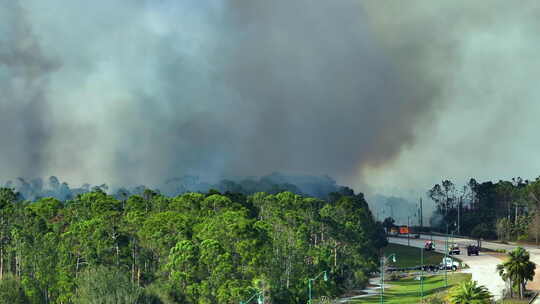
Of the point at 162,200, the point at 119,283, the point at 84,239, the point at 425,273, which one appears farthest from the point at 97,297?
the point at 425,273

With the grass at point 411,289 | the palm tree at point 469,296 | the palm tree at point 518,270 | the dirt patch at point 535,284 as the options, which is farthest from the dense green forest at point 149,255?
the dirt patch at point 535,284

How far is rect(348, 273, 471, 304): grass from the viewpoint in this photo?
138m

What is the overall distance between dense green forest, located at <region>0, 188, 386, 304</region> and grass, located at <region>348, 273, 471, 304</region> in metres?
13.5

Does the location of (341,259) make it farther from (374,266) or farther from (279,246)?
(279,246)

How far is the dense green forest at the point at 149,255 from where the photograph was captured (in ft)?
339

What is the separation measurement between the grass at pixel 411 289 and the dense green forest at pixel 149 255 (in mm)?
13463

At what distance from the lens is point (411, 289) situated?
15425 cm

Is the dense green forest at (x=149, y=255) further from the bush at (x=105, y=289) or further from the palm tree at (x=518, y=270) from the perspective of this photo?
the palm tree at (x=518, y=270)

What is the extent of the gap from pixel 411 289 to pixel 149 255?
6064 cm

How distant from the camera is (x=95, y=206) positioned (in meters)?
127

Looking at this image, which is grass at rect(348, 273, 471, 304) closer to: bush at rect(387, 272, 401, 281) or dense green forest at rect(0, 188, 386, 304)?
bush at rect(387, 272, 401, 281)

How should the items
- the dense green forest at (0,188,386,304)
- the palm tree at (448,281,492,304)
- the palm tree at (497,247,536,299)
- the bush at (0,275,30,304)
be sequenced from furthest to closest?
the palm tree at (497,247,536,299)
the bush at (0,275,30,304)
the dense green forest at (0,188,386,304)
the palm tree at (448,281,492,304)

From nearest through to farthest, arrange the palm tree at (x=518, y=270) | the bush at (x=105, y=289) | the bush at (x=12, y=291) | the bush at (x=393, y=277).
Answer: the bush at (x=105, y=289) < the bush at (x=12, y=291) < the palm tree at (x=518, y=270) < the bush at (x=393, y=277)

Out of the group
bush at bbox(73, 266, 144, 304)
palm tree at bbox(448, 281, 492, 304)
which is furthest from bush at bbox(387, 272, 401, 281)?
bush at bbox(73, 266, 144, 304)
